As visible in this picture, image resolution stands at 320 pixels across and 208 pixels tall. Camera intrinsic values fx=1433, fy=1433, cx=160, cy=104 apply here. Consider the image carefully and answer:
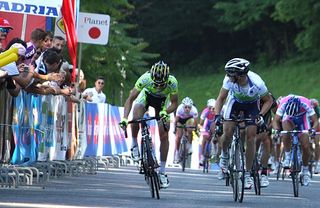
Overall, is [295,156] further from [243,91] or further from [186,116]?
[186,116]

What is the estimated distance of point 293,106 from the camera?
23.4m

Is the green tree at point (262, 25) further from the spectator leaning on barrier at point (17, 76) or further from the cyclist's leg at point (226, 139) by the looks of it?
the spectator leaning on barrier at point (17, 76)

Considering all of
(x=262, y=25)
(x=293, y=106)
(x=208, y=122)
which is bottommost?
(x=293, y=106)

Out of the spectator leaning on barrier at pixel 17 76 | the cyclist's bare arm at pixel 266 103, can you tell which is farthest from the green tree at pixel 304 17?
the spectator leaning on barrier at pixel 17 76

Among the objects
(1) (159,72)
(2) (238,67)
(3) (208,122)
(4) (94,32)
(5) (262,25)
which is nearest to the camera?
(2) (238,67)

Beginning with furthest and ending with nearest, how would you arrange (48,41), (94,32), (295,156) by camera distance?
(94,32), (295,156), (48,41)

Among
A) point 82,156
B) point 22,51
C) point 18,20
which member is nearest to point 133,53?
point 82,156

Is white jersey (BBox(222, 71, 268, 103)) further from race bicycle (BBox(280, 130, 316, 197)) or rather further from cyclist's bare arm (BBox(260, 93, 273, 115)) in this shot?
race bicycle (BBox(280, 130, 316, 197))

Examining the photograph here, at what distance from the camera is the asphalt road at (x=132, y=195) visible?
1557 cm

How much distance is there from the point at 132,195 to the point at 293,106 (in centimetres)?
619

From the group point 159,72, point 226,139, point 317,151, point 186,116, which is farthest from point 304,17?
point 226,139

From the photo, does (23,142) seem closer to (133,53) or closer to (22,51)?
(22,51)

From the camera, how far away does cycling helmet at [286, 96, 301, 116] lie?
2320 centimetres

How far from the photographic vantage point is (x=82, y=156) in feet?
86.1
